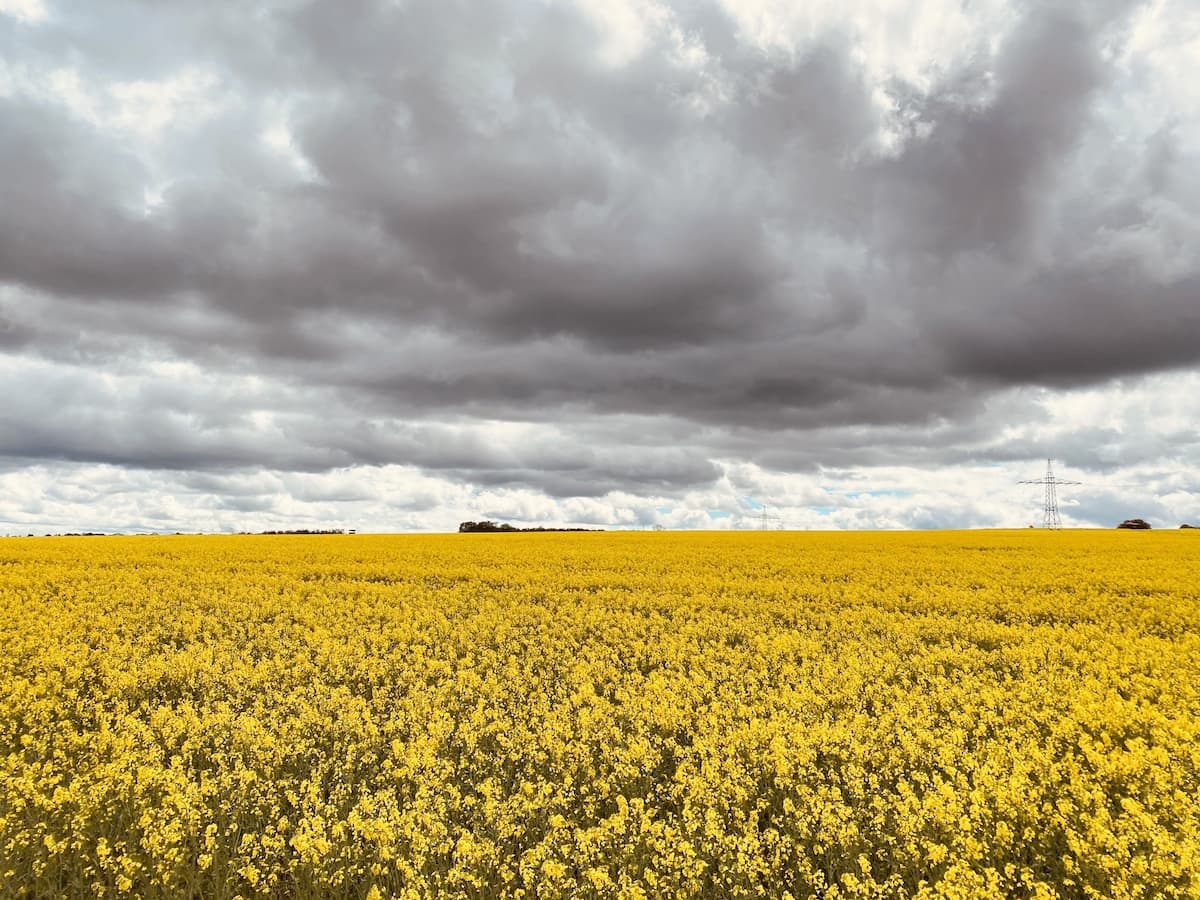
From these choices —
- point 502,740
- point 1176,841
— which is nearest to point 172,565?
point 502,740

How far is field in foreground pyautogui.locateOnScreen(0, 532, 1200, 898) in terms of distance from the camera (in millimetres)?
5895

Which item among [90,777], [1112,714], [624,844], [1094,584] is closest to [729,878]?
[624,844]

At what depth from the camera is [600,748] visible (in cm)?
845

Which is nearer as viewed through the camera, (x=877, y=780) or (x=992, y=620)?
(x=877, y=780)

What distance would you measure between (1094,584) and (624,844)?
22.4m

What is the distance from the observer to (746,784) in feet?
23.6

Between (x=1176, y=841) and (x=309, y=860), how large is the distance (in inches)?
300

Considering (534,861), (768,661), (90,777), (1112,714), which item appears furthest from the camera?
(768,661)

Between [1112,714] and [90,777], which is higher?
[1112,714]

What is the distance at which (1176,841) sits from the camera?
18.9 feet

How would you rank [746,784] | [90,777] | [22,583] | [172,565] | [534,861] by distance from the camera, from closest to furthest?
1. [534,861]
2. [746,784]
3. [90,777]
4. [22,583]
5. [172,565]

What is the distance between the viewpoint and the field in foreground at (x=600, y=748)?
5.89 metres

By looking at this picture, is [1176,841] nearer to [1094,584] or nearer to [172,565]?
[1094,584]

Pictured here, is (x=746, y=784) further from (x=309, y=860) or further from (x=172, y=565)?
(x=172, y=565)
